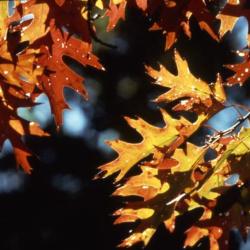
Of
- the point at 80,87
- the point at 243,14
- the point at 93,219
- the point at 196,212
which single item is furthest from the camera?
the point at 93,219

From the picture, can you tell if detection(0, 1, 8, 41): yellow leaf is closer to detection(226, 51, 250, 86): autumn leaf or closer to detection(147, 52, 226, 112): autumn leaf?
detection(147, 52, 226, 112): autumn leaf

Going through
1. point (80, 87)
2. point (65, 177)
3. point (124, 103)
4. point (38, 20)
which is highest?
point (38, 20)

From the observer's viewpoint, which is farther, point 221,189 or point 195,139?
point 195,139

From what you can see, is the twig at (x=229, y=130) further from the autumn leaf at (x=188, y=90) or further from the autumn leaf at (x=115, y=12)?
the autumn leaf at (x=115, y=12)

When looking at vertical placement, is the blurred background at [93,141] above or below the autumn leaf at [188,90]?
below

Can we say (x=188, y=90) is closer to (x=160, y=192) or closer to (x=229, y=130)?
(x=229, y=130)

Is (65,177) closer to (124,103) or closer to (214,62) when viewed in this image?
(124,103)

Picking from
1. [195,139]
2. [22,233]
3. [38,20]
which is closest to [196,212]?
[195,139]

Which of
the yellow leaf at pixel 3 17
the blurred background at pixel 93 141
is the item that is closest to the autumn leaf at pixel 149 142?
the yellow leaf at pixel 3 17
